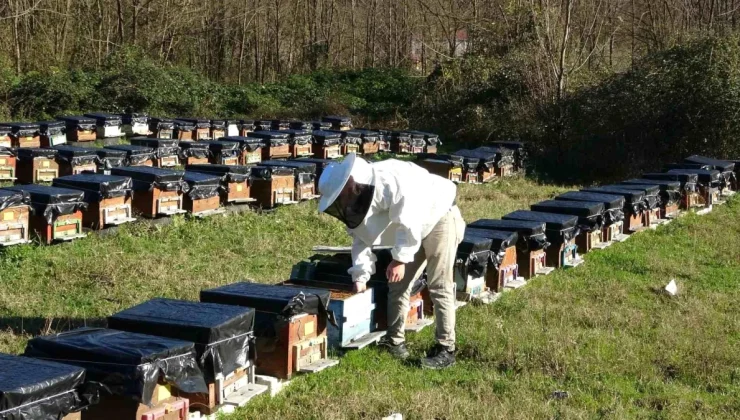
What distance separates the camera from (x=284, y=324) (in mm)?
5438

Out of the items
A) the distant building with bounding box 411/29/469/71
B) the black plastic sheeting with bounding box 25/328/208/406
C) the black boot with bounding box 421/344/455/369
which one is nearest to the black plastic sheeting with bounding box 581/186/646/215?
the black boot with bounding box 421/344/455/369

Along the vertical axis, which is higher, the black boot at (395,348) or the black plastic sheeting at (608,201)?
the black plastic sheeting at (608,201)

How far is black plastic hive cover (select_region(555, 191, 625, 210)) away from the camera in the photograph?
413 inches

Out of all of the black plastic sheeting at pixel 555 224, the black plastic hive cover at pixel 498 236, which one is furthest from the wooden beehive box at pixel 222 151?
the black plastic hive cover at pixel 498 236

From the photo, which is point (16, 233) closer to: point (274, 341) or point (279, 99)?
point (274, 341)

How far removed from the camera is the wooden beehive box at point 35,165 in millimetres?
12719

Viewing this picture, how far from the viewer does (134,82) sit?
24.4 metres

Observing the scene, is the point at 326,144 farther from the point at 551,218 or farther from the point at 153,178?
the point at 551,218

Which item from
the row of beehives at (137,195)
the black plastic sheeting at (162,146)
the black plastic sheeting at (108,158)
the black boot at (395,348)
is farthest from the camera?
the black plastic sheeting at (162,146)

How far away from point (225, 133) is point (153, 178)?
403 inches

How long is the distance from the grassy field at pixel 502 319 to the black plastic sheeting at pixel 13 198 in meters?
0.46

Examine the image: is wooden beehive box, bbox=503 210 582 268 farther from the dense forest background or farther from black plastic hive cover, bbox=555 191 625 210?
the dense forest background

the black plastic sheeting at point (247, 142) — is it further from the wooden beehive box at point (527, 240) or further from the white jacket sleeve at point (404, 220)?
the white jacket sleeve at point (404, 220)

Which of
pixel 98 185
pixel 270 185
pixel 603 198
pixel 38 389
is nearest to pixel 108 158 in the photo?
pixel 270 185
